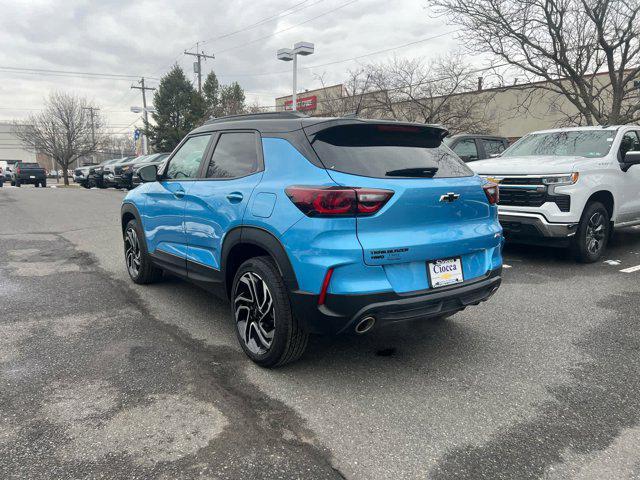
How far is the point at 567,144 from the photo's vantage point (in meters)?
7.30

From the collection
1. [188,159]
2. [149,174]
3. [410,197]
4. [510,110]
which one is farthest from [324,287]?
[510,110]

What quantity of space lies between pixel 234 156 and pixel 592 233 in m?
5.28

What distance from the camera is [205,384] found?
310cm

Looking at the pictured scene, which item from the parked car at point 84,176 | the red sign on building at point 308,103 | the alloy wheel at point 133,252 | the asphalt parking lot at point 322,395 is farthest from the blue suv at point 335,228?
the red sign on building at point 308,103

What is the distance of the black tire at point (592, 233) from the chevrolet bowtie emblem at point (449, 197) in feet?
13.1

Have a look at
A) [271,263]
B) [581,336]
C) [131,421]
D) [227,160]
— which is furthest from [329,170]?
[581,336]

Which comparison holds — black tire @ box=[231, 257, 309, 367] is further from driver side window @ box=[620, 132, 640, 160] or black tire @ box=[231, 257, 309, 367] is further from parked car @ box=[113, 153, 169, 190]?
parked car @ box=[113, 153, 169, 190]

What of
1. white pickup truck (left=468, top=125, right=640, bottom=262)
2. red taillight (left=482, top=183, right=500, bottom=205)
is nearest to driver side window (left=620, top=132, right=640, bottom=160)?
white pickup truck (left=468, top=125, right=640, bottom=262)

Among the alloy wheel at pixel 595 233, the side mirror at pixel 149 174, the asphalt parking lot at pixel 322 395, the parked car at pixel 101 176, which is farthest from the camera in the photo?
the parked car at pixel 101 176

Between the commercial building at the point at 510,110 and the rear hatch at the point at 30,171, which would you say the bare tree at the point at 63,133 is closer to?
the rear hatch at the point at 30,171

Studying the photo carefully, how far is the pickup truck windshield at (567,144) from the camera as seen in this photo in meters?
6.97

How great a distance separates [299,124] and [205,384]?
184 centimetres

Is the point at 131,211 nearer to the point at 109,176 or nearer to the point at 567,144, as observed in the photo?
the point at 567,144

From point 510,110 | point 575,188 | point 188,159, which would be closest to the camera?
point 188,159
